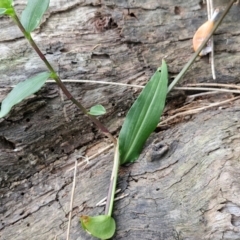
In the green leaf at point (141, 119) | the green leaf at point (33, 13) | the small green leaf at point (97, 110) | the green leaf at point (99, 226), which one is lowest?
the green leaf at point (99, 226)

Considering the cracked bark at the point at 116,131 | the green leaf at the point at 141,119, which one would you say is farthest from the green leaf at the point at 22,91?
the green leaf at the point at 141,119

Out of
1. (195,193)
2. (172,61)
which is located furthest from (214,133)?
(172,61)

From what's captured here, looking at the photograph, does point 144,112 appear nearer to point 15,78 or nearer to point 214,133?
point 214,133

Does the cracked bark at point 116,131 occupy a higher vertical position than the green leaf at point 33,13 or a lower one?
lower

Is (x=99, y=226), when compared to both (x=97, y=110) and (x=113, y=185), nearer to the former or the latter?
(x=113, y=185)

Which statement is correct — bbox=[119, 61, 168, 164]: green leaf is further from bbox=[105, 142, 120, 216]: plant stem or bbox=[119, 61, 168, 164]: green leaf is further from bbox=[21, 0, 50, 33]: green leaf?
bbox=[21, 0, 50, 33]: green leaf

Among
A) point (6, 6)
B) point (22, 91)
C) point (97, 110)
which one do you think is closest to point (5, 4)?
point (6, 6)

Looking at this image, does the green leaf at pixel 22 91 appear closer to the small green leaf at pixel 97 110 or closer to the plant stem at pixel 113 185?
the small green leaf at pixel 97 110
